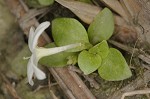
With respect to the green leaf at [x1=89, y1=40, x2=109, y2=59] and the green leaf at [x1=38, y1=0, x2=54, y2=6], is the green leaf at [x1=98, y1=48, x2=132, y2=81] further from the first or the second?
the green leaf at [x1=38, y1=0, x2=54, y2=6]

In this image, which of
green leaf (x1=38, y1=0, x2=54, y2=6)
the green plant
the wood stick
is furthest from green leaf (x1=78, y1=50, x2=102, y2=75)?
green leaf (x1=38, y1=0, x2=54, y2=6)

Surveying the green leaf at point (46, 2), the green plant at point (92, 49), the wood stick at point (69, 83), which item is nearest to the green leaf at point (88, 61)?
the green plant at point (92, 49)

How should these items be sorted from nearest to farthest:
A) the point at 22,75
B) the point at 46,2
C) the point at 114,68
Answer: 1. the point at 114,68
2. the point at 46,2
3. the point at 22,75

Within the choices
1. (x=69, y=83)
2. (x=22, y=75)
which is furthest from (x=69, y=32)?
(x=22, y=75)

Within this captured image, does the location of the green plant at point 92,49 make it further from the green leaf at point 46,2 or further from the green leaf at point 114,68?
the green leaf at point 46,2

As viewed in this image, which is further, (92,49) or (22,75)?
(22,75)

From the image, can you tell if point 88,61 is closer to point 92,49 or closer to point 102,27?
point 92,49

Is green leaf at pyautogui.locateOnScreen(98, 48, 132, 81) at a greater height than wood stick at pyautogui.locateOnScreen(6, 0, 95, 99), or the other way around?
green leaf at pyautogui.locateOnScreen(98, 48, 132, 81)
